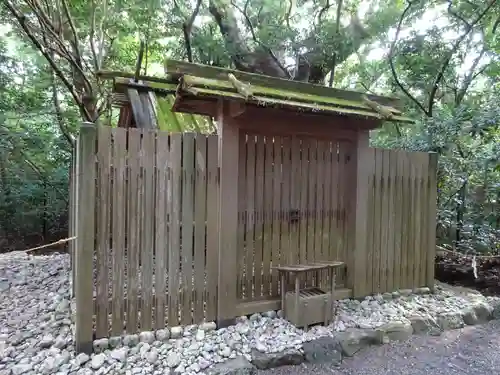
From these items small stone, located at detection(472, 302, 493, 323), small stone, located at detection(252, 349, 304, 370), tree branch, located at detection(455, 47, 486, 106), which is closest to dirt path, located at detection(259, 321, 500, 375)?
small stone, located at detection(252, 349, 304, 370)

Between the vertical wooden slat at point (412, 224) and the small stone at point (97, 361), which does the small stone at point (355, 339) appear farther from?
the small stone at point (97, 361)

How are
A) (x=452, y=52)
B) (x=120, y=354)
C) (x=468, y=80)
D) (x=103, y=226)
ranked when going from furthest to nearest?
1. (x=468, y=80)
2. (x=452, y=52)
3. (x=103, y=226)
4. (x=120, y=354)

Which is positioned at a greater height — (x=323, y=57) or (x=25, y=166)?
(x=323, y=57)

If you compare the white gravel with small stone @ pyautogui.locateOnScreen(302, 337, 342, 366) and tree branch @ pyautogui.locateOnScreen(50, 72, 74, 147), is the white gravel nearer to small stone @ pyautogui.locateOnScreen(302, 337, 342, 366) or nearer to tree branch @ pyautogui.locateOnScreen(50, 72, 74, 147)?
small stone @ pyautogui.locateOnScreen(302, 337, 342, 366)

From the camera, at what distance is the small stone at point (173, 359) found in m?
2.78

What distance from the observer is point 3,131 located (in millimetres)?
8375

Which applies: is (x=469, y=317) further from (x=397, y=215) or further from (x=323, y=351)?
(x=323, y=351)

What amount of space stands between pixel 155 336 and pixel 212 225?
3.76 feet

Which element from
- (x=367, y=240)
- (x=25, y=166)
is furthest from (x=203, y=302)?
(x=25, y=166)

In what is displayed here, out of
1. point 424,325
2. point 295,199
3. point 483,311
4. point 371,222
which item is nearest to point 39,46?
point 295,199

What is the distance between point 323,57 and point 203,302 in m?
6.58

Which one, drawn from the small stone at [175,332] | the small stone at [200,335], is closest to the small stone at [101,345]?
the small stone at [175,332]

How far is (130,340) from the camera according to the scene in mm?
3021

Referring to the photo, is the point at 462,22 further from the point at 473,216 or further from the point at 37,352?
the point at 37,352
